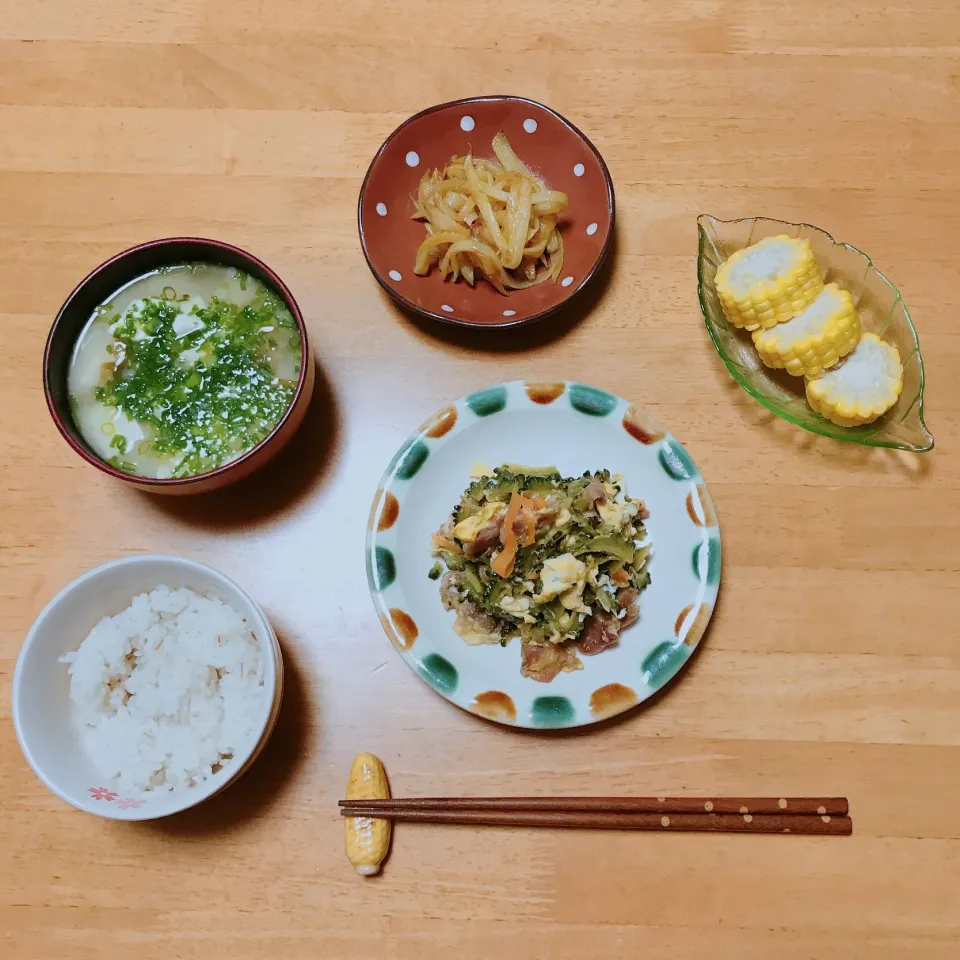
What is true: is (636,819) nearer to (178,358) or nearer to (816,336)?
(816,336)

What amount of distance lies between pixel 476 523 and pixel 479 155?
91 centimetres

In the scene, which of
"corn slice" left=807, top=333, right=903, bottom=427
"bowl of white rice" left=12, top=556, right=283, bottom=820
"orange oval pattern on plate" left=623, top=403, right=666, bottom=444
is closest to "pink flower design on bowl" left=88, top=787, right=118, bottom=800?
"bowl of white rice" left=12, top=556, right=283, bottom=820

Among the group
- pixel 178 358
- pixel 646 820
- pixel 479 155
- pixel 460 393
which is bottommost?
pixel 646 820

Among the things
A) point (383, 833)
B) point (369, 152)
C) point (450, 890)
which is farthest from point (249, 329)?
point (450, 890)

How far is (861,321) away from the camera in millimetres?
1948

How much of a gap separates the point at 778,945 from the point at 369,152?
2.00 metres

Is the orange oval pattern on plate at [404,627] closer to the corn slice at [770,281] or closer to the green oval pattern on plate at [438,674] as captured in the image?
the green oval pattern on plate at [438,674]

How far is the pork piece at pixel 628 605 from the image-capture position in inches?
69.3

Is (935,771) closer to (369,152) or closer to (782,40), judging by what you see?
(782,40)

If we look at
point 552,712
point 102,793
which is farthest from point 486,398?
point 102,793

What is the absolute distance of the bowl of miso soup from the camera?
1724 millimetres

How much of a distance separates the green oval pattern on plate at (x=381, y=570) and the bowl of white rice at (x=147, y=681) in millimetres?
245

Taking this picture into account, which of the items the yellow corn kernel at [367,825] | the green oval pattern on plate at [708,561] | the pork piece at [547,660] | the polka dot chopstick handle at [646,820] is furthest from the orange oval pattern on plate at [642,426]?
the yellow corn kernel at [367,825]

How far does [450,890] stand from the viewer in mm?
1724
